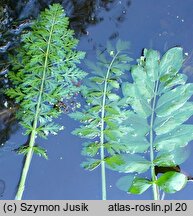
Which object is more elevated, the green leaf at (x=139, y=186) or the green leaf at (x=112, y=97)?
the green leaf at (x=112, y=97)

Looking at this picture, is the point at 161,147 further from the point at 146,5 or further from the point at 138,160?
the point at 146,5

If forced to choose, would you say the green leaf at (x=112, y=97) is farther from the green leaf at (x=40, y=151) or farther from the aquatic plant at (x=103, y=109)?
the green leaf at (x=40, y=151)

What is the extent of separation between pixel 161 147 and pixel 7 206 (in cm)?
54

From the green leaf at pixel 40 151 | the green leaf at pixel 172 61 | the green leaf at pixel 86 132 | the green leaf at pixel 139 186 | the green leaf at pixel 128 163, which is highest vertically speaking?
the green leaf at pixel 172 61

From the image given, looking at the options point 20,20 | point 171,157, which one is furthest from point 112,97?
point 20,20

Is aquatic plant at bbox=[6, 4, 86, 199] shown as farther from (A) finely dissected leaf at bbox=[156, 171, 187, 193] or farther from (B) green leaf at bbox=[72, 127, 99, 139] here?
(A) finely dissected leaf at bbox=[156, 171, 187, 193]

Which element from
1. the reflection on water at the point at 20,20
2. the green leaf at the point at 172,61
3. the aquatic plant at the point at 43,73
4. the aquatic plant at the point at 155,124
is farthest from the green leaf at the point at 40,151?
the green leaf at the point at 172,61

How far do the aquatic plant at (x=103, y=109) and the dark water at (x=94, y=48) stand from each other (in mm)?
41

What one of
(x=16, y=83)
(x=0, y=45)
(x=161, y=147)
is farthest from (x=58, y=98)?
(x=161, y=147)

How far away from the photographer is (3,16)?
1631 millimetres

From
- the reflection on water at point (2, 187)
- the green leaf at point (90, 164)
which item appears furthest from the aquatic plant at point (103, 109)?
the reflection on water at point (2, 187)

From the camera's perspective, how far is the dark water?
1.62 metres

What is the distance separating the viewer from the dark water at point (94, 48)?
1621 millimetres

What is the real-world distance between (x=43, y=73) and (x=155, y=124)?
41 cm
